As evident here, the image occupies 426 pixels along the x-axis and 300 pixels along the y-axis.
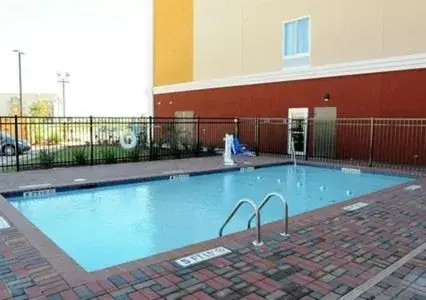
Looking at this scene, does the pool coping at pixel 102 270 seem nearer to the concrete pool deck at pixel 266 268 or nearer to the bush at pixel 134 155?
the concrete pool deck at pixel 266 268

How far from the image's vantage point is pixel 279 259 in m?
3.88

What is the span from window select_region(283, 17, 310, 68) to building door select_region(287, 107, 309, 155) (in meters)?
1.87

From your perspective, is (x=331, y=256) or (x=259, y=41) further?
(x=259, y=41)

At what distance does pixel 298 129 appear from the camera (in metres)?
14.8

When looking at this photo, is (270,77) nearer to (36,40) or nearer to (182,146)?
(182,146)

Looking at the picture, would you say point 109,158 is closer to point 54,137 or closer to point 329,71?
point 54,137

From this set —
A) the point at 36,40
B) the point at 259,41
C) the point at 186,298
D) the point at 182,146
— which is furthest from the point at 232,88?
the point at 36,40

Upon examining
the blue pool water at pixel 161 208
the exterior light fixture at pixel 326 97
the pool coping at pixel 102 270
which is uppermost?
the exterior light fixture at pixel 326 97

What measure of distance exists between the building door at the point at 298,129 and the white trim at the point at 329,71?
1.30m

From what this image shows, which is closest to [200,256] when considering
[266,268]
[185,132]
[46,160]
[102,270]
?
[266,268]

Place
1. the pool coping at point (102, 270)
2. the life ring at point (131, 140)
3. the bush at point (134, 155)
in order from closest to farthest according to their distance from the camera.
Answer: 1. the pool coping at point (102, 270)
2. the bush at point (134, 155)
3. the life ring at point (131, 140)

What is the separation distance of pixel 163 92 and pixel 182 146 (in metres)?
8.56

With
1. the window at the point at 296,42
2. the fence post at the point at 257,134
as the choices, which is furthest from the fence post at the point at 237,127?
the window at the point at 296,42

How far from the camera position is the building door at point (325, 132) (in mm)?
13820
